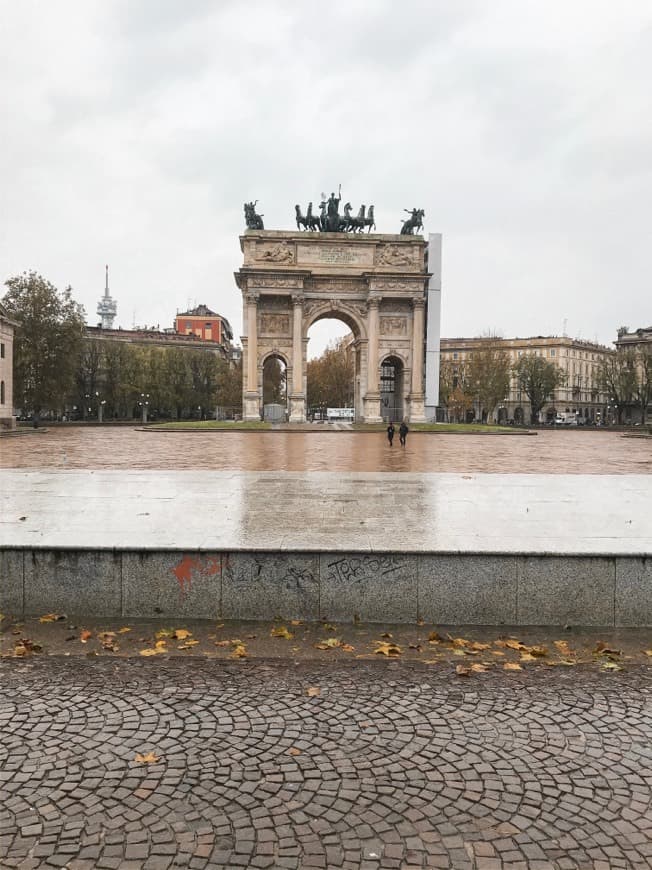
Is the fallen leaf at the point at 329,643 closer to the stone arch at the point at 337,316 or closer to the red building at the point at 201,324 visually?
the stone arch at the point at 337,316

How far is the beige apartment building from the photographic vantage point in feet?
401

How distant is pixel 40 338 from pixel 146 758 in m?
60.2

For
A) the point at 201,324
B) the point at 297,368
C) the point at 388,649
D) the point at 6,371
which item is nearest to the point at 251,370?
the point at 297,368

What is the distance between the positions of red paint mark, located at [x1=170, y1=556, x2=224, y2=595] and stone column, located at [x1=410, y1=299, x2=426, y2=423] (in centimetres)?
5690

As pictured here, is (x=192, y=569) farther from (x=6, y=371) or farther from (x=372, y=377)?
(x=372, y=377)

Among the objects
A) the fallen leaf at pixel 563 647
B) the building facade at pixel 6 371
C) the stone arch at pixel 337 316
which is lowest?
the fallen leaf at pixel 563 647

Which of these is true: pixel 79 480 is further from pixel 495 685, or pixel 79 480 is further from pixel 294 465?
pixel 495 685

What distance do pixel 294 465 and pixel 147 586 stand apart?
501 inches

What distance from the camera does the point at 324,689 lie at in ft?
16.7

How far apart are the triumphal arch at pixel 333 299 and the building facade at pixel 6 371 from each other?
1960 centimetres

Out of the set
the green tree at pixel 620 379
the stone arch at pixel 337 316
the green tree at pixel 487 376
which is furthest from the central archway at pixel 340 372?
the green tree at pixel 620 379

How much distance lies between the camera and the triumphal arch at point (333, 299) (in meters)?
62.0

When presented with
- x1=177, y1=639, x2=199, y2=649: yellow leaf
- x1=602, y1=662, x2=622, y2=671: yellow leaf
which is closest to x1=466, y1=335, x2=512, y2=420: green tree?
x1=602, y1=662, x2=622, y2=671: yellow leaf

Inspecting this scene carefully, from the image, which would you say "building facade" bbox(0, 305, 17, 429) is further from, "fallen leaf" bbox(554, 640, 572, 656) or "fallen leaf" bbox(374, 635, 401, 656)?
"fallen leaf" bbox(554, 640, 572, 656)
